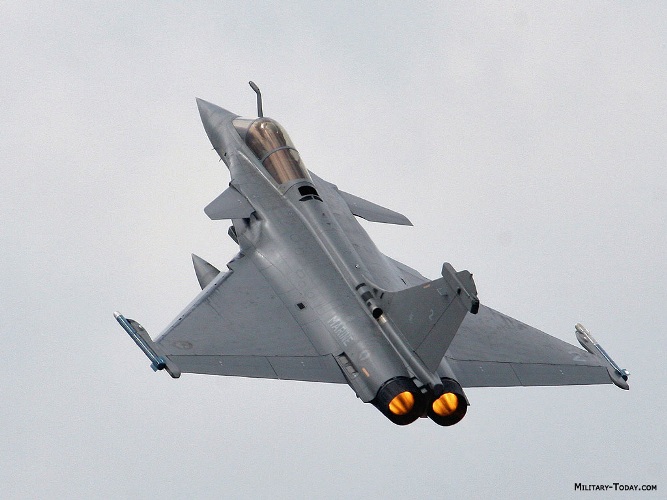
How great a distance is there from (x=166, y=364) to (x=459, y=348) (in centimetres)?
640

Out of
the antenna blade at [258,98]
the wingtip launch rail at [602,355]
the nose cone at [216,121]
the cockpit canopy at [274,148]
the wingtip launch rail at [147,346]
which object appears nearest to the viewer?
the wingtip launch rail at [147,346]

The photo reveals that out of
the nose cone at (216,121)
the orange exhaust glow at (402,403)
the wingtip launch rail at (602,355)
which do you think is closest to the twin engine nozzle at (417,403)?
the orange exhaust glow at (402,403)

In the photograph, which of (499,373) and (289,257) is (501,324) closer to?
(499,373)

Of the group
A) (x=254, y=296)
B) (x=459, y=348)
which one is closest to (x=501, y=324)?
(x=459, y=348)

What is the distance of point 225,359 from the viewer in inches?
1068

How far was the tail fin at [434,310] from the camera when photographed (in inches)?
990

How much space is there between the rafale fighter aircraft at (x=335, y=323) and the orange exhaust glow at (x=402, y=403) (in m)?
0.03

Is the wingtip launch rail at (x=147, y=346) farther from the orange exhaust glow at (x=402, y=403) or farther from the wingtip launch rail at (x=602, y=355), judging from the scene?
the wingtip launch rail at (x=602, y=355)

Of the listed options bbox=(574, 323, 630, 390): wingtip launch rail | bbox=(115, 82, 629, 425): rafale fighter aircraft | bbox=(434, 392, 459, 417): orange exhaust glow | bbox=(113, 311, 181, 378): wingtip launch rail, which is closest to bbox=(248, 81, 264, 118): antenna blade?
bbox=(115, 82, 629, 425): rafale fighter aircraft

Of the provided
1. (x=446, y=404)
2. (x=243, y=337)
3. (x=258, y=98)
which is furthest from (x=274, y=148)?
(x=446, y=404)

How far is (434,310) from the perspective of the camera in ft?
84.7

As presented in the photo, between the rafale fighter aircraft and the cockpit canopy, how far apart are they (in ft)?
0.16

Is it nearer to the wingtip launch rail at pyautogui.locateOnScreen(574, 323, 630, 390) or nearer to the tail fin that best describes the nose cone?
the tail fin

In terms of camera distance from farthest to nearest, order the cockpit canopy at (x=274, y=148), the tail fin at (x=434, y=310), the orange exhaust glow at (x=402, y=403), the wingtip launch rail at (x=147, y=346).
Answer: the cockpit canopy at (x=274, y=148) < the wingtip launch rail at (x=147, y=346) < the orange exhaust glow at (x=402, y=403) < the tail fin at (x=434, y=310)
